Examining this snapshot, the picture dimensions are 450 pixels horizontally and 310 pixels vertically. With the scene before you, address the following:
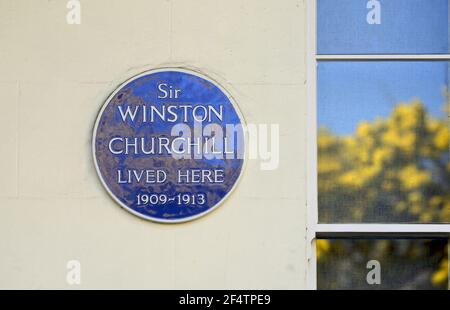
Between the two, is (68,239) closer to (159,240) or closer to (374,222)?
(159,240)

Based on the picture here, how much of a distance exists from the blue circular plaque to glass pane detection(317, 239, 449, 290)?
73 centimetres

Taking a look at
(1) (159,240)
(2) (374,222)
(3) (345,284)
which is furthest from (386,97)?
(1) (159,240)

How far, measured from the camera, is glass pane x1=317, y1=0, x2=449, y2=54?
5438 mm

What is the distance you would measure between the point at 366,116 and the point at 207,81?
0.97 m

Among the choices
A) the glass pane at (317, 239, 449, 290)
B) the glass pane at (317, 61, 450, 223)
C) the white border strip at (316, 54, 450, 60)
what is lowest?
the glass pane at (317, 239, 449, 290)

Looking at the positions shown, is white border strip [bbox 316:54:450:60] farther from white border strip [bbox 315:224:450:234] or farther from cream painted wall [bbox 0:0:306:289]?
white border strip [bbox 315:224:450:234]

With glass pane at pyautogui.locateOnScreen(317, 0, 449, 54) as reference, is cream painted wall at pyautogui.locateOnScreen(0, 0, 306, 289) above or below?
below

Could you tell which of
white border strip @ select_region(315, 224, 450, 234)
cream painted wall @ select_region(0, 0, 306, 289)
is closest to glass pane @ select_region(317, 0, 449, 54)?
cream painted wall @ select_region(0, 0, 306, 289)

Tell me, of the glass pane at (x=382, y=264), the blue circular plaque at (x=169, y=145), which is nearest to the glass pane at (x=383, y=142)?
the glass pane at (x=382, y=264)

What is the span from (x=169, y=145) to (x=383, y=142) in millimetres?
1259

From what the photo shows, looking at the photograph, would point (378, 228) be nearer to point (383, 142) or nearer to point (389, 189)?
point (389, 189)

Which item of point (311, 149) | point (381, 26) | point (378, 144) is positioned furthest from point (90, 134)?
point (381, 26)

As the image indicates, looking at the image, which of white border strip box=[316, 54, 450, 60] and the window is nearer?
the window

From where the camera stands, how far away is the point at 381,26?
17.9 ft
